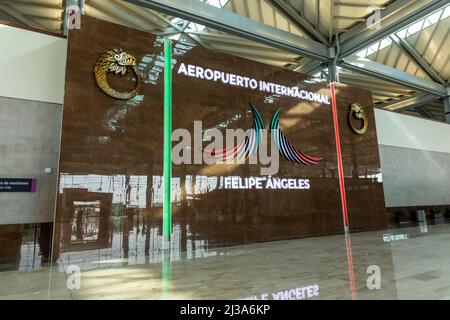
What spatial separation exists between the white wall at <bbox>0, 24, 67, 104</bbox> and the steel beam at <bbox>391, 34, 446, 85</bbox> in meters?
14.8

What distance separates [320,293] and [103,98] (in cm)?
611

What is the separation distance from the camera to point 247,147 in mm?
9008

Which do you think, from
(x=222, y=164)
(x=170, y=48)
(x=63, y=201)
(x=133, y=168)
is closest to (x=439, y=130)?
(x=222, y=164)

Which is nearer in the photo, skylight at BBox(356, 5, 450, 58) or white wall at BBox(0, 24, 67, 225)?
white wall at BBox(0, 24, 67, 225)

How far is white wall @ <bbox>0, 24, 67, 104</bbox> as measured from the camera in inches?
269

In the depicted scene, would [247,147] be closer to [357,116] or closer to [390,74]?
[357,116]

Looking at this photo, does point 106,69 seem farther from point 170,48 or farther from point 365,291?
point 365,291

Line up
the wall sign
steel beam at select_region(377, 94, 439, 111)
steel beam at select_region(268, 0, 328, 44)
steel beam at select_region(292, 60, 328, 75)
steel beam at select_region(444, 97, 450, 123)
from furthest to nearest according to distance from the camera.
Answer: steel beam at select_region(377, 94, 439, 111), steel beam at select_region(444, 97, 450, 123), steel beam at select_region(292, 60, 328, 75), steel beam at select_region(268, 0, 328, 44), the wall sign

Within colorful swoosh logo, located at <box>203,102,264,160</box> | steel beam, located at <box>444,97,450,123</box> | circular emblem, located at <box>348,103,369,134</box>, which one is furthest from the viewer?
steel beam, located at <box>444,97,450,123</box>

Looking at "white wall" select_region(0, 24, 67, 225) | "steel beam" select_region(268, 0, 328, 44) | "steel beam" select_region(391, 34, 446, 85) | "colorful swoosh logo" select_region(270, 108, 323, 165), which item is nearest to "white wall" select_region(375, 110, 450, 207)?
"steel beam" select_region(391, 34, 446, 85)

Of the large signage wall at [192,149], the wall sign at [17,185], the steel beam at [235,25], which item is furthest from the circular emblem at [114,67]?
the steel beam at [235,25]

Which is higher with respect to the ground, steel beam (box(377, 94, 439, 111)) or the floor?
steel beam (box(377, 94, 439, 111))

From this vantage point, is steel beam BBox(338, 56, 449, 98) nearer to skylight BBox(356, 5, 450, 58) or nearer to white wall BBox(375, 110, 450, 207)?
skylight BBox(356, 5, 450, 58)

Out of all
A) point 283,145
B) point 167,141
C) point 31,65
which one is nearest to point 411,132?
point 283,145
